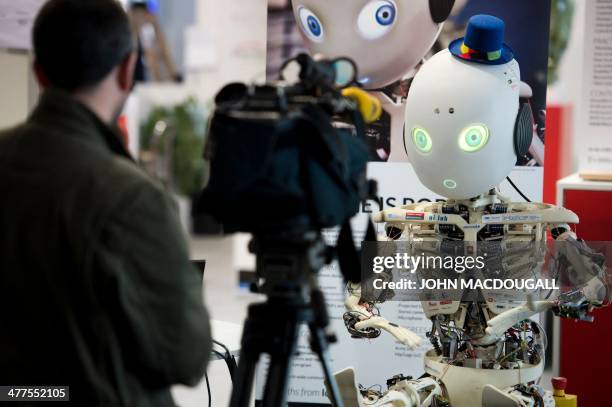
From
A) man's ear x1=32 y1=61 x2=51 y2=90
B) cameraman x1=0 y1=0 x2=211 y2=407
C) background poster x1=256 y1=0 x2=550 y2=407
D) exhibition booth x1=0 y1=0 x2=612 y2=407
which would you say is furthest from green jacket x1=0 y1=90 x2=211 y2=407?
background poster x1=256 y1=0 x2=550 y2=407

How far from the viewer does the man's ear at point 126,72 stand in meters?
1.71

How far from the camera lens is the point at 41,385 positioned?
161 centimetres

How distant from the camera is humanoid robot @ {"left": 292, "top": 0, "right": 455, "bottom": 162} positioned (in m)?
3.51

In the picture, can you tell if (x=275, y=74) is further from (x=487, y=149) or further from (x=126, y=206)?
(x=126, y=206)

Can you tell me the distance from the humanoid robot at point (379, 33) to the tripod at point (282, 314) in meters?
1.68

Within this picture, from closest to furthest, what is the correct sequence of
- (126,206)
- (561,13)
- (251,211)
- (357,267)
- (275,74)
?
(126,206) → (251,211) → (357,267) → (275,74) → (561,13)

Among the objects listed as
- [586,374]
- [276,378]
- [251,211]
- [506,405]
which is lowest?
[586,374]

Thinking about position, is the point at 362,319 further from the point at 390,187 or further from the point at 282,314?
the point at 390,187

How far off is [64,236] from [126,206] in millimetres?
133

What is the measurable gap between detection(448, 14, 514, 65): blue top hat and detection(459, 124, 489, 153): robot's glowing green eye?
223mm

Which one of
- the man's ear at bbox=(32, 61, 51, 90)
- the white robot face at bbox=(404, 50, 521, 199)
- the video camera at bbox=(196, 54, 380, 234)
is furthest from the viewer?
the white robot face at bbox=(404, 50, 521, 199)

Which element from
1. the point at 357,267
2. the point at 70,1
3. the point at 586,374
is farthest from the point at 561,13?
the point at 70,1

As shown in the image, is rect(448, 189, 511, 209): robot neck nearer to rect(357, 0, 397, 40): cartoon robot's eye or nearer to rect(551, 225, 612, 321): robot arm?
rect(551, 225, 612, 321): robot arm

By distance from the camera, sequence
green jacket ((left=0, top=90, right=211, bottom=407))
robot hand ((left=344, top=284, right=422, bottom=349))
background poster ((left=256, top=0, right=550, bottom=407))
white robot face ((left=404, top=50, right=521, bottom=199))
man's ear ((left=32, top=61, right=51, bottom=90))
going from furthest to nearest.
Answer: background poster ((left=256, top=0, right=550, bottom=407))
robot hand ((left=344, top=284, right=422, bottom=349))
white robot face ((left=404, top=50, right=521, bottom=199))
man's ear ((left=32, top=61, right=51, bottom=90))
green jacket ((left=0, top=90, right=211, bottom=407))
